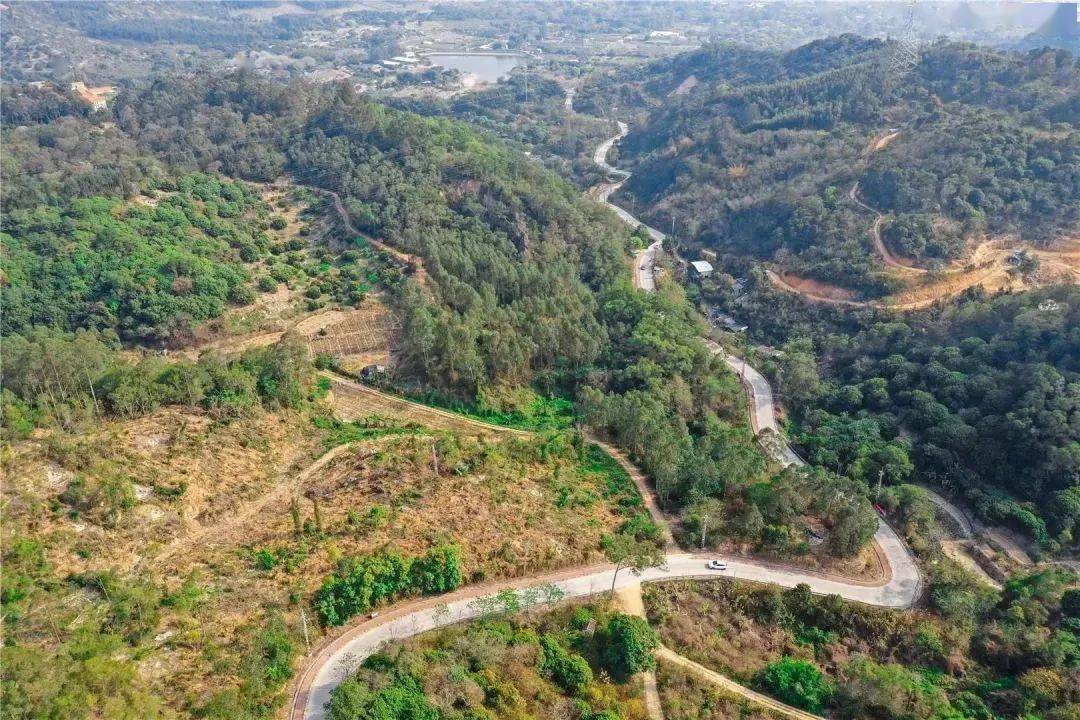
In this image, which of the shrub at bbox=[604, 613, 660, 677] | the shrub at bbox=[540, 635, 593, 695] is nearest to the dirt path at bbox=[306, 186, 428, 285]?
the shrub at bbox=[604, 613, 660, 677]

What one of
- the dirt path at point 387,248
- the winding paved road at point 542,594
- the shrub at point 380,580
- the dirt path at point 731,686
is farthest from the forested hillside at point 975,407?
the dirt path at point 387,248

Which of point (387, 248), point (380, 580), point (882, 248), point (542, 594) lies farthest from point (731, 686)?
point (882, 248)

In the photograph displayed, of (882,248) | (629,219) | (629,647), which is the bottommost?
(629,219)

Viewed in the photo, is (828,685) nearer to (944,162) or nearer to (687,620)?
(687,620)

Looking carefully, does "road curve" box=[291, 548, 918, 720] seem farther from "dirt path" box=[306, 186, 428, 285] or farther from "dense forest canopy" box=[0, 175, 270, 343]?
"dense forest canopy" box=[0, 175, 270, 343]

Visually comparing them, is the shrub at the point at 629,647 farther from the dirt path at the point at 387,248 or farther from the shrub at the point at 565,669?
the dirt path at the point at 387,248

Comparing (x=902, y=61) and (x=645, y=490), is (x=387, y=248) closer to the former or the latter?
(x=645, y=490)
